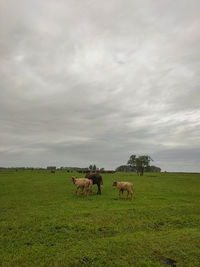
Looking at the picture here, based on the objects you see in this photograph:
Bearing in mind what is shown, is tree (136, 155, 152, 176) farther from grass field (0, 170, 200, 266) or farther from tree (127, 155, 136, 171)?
grass field (0, 170, 200, 266)

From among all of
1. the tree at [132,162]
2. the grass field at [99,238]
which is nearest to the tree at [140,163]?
the tree at [132,162]

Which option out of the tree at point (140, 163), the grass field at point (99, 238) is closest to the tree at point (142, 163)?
the tree at point (140, 163)

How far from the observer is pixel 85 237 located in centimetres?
894

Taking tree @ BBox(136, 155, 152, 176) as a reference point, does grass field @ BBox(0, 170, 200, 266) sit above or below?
below

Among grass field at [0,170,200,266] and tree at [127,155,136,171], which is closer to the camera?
grass field at [0,170,200,266]

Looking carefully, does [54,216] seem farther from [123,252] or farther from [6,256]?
[123,252]

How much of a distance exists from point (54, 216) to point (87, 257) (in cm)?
547

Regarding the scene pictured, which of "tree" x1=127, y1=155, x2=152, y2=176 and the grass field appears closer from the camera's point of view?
the grass field

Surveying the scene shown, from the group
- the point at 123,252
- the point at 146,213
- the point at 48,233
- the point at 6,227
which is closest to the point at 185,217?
the point at 146,213

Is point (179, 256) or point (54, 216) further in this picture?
point (54, 216)

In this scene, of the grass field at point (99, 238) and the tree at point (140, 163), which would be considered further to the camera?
the tree at point (140, 163)

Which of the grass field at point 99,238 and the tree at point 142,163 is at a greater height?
the tree at point 142,163

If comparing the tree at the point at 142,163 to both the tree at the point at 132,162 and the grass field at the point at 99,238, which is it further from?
the grass field at the point at 99,238

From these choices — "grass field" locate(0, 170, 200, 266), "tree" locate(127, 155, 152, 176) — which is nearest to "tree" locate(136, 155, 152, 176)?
"tree" locate(127, 155, 152, 176)
